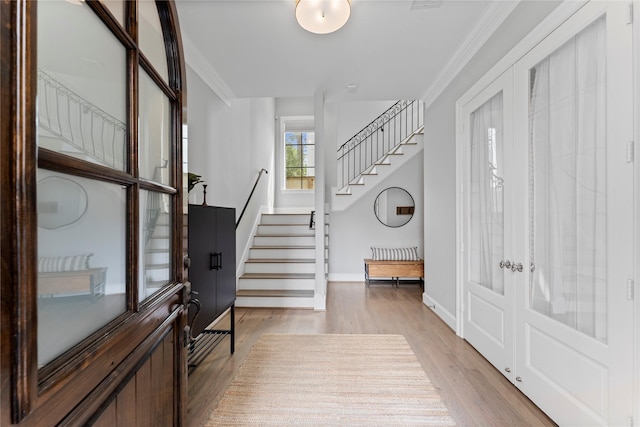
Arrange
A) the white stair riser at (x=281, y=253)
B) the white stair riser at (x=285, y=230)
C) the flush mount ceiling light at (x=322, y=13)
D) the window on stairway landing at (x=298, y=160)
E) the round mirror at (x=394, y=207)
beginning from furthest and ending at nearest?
the window on stairway landing at (x=298, y=160) → the round mirror at (x=394, y=207) → the white stair riser at (x=285, y=230) → the white stair riser at (x=281, y=253) → the flush mount ceiling light at (x=322, y=13)

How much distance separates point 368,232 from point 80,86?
5.59 metres

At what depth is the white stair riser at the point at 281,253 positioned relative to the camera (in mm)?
4906

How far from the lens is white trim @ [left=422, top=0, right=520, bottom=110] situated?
2.29m

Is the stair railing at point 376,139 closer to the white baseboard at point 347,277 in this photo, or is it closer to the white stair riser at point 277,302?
the white baseboard at point 347,277

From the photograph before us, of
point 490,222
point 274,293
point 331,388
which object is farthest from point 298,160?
point 331,388

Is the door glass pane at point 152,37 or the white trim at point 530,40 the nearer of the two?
the door glass pane at point 152,37

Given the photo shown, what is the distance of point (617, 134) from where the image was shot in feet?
4.60

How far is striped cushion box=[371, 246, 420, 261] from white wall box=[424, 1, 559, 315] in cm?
143

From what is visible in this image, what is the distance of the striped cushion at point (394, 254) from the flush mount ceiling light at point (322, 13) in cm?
412

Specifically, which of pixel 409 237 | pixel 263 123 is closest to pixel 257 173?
pixel 263 123

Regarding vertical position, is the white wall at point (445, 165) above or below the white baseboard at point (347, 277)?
above

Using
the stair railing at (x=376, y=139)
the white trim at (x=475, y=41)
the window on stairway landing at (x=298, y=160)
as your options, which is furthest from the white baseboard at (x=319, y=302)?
the window on stairway landing at (x=298, y=160)

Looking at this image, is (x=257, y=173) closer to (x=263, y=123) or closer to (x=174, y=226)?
(x=263, y=123)

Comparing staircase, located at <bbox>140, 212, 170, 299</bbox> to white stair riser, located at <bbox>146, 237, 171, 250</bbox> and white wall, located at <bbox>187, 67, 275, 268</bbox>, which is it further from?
white wall, located at <bbox>187, 67, 275, 268</bbox>
